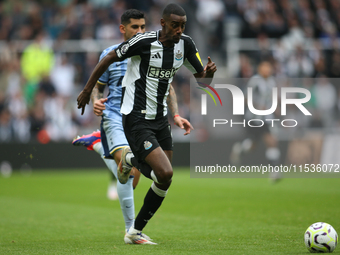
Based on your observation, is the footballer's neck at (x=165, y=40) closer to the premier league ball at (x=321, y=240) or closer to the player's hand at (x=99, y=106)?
the player's hand at (x=99, y=106)

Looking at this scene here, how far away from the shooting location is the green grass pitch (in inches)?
201

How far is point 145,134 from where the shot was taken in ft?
16.5

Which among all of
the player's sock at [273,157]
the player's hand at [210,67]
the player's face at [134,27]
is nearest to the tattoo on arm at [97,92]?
the player's face at [134,27]

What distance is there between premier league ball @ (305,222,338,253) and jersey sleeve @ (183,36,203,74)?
200 centimetres

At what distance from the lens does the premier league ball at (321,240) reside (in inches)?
179

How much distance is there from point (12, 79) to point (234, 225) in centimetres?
1166

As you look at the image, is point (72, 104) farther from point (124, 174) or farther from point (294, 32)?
point (124, 174)

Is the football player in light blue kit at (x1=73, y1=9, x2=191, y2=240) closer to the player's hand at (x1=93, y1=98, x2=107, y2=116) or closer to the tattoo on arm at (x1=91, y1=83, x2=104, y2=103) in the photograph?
the tattoo on arm at (x1=91, y1=83, x2=104, y2=103)

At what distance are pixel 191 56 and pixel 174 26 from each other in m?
0.52

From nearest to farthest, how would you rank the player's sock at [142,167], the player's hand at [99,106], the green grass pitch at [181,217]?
the player's sock at [142,167]
the green grass pitch at [181,217]
the player's hand at [99,106]

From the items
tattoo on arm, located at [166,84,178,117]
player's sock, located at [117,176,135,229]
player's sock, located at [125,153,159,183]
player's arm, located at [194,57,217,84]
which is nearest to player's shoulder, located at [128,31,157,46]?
player's arm, located at [194,57,217,84]

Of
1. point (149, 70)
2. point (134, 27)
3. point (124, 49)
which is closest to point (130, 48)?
point (124, 49)

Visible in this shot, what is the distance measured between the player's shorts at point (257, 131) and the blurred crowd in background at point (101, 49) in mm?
2716

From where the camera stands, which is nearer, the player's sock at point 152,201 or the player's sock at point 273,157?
the player's sock at point 152,201
